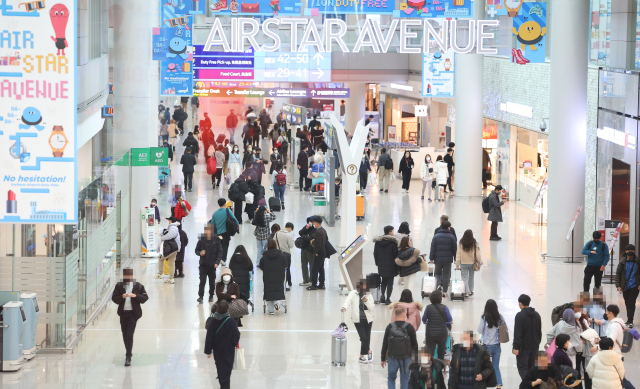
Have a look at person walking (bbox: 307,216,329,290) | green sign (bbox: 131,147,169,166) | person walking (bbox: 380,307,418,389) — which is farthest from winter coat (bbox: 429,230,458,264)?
green sign (bbox: 131,147,169,166)

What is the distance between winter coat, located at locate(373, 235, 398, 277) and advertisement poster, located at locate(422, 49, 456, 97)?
1206 centimetres

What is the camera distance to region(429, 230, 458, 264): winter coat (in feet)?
51.2

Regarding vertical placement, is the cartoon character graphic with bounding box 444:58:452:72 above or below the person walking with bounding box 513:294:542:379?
above

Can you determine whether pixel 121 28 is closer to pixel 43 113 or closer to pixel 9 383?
pixel 43 113

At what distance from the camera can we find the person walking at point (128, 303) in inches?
478

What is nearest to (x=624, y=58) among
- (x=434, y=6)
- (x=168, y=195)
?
(x=434, y=6)

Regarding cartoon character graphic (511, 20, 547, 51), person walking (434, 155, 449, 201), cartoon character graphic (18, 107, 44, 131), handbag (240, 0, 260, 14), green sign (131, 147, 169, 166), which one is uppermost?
handbag (240, 0, 260, 14)

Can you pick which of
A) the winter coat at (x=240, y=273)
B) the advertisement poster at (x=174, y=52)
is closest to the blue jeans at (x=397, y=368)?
the winter coat at (x=240, y=273)

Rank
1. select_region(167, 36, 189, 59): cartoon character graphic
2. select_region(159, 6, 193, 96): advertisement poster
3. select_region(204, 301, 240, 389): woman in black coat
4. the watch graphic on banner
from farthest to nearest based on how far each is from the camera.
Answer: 1. select_region(167, 36, 189, 59): cartoon character graphic
2. select_region(159, 6, 193, 96): advertisement poster
3. the watch graphic on banner
4. select_region(204, 301, 240, 389): woman in black coat

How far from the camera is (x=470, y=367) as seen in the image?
9.49m

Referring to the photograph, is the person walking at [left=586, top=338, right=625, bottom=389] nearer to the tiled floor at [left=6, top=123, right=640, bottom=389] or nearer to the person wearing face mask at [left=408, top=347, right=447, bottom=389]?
the person wearing face mask at [left=408, top=347, right=447, bottom=389]

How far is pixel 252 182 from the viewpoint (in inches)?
906

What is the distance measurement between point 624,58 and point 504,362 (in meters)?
7.82

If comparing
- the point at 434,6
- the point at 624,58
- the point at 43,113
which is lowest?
the point at 43,113
